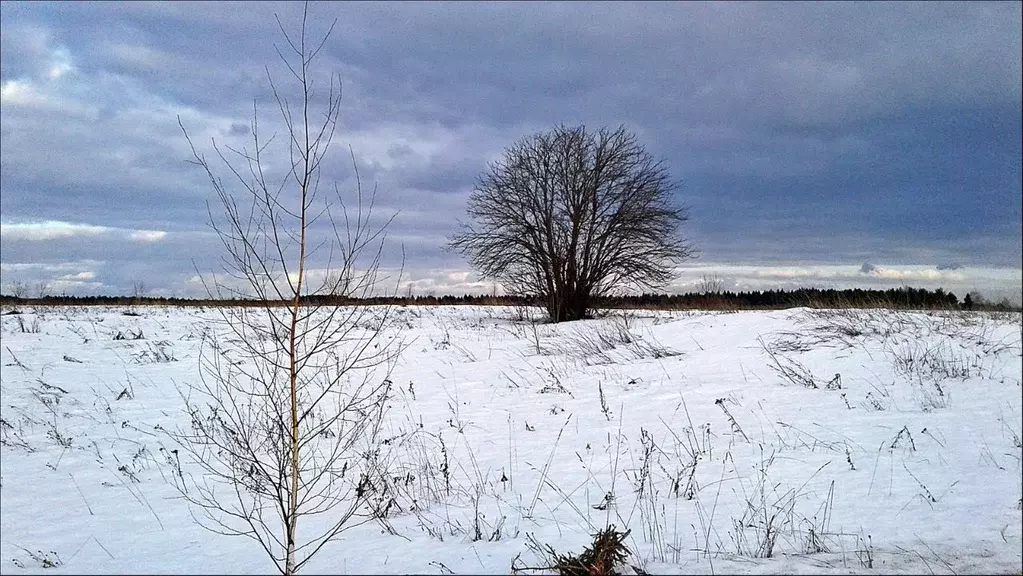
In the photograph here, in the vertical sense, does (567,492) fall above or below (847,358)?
below

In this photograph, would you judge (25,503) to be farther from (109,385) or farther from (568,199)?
(568,199)

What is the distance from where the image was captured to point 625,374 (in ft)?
32.2

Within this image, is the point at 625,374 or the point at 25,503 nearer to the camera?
the point at 25,503

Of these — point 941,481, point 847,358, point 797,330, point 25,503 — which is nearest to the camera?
point 941,481

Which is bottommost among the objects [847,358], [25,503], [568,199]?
[25,503]

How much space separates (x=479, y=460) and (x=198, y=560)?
284 cm

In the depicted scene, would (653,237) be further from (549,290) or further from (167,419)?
(167,419)

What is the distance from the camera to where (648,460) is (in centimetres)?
591

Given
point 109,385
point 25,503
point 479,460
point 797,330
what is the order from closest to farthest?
point 25,503
point 479,460
point 109,385
point 797,330

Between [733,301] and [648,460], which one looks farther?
[733,301]

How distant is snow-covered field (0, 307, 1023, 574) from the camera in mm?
4074

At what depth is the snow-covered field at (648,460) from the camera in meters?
4.07

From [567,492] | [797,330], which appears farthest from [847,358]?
[567,492]

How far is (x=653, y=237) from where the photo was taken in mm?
22172
